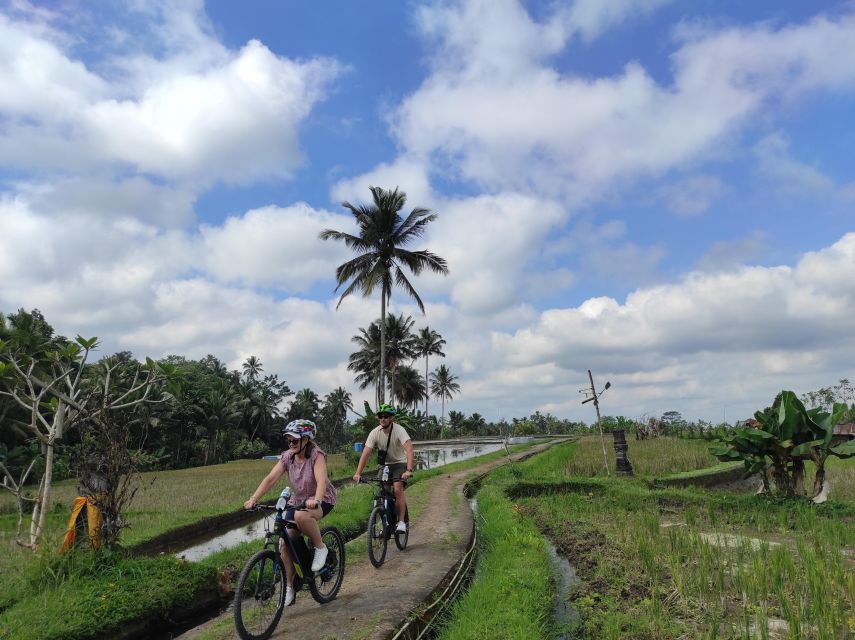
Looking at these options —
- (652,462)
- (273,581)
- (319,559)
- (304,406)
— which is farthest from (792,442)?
(304,406)

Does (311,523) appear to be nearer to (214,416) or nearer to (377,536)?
(377,536)

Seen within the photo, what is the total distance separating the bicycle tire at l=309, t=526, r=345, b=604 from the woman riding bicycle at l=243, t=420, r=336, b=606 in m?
0.36

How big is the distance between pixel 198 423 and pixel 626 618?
4584cm

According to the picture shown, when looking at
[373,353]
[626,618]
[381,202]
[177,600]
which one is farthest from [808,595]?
[373,353]

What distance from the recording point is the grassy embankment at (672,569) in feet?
16.0

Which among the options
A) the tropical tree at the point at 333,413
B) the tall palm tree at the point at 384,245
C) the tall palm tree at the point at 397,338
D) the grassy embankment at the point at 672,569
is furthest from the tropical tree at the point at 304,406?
the grassy embankment at the point at 672,569

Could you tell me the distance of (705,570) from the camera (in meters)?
5.93

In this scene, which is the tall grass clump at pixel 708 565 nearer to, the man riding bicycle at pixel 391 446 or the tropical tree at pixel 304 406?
the man riding bicycle at pixel 391 446

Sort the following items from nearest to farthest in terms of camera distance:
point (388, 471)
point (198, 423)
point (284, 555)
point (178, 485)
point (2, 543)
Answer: point (284, 555), point (388, 471), point (2, 543), point (178, 485), point (198, 423)

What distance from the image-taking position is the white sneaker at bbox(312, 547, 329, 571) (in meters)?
5.15

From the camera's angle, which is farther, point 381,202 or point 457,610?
point 381,202

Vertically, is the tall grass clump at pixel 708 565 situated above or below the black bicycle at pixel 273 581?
below

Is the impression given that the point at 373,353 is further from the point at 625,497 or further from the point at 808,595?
the point at 808,595

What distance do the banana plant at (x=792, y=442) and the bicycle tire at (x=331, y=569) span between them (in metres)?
9.67
